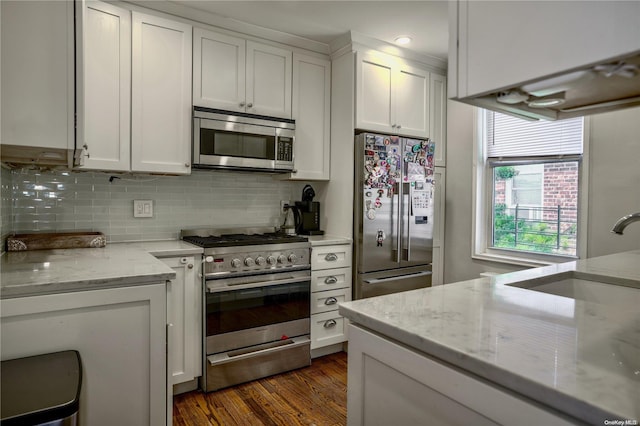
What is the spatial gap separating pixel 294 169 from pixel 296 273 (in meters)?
0.83

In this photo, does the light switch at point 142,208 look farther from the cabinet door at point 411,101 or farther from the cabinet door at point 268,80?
the cabinet door at point 411,101

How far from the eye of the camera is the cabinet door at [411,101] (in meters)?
3.38

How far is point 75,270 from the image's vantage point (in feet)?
5.48

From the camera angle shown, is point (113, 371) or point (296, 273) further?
point (296, 273)

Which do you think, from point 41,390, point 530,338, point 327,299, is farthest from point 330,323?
point 530,338

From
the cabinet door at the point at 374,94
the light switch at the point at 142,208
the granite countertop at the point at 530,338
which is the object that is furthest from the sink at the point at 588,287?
the light switch at the point at 142,208

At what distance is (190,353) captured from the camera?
2.49 meters

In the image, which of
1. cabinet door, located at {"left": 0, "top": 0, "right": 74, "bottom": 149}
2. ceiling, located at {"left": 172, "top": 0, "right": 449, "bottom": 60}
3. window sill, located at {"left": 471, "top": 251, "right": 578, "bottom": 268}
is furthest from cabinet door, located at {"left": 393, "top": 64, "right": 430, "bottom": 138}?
cabinet door, located at {"left": 0, "top": 0, "right": 74, "bottom": 149}

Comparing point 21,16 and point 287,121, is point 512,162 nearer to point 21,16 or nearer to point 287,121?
point 287,121

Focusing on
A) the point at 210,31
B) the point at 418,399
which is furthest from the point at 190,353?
the point at 210,31

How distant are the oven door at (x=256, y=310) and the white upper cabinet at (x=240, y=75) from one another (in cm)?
126

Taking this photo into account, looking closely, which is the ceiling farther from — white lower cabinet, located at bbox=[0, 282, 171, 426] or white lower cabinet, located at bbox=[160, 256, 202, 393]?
white lower cabinet, located at bbox=[0, 282, 171, 426]

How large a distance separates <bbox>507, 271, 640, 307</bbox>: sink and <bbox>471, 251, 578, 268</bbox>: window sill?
1.64m

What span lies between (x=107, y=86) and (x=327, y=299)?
6.80 feet
